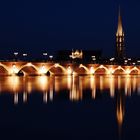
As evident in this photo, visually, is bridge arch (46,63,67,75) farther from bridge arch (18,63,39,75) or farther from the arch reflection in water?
the arch reflection in water

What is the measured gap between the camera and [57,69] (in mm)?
62531

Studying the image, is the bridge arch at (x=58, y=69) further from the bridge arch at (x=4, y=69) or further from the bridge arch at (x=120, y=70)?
the bridge arch at (x=120, y=70)

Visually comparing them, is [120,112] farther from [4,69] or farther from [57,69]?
[57,69]

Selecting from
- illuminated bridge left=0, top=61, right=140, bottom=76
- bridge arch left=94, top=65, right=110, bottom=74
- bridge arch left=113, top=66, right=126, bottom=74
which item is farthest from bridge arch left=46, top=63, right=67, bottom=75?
bridge arch left=113, top=66, right=126, bottom=74

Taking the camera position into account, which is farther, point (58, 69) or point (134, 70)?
point (134, 70)

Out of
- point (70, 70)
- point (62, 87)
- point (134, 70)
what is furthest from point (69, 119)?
point (134, 70)

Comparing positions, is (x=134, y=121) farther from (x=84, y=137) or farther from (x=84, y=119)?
(x=84, y=137)

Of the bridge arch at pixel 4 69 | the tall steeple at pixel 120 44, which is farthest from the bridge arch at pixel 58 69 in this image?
the tall steeple at pixel 120 44

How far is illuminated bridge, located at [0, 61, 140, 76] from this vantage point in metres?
51.2

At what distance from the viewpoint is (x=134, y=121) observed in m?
14.2

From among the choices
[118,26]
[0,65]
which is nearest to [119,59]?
[118,26]

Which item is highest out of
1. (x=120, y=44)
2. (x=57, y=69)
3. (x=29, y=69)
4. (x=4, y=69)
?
(x=120, y=44)

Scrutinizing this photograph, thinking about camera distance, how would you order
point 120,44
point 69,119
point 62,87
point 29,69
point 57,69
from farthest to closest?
point 120,44, point 57,69, point 29,69, point 62,87, point 69,119

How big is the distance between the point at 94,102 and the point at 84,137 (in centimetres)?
887
